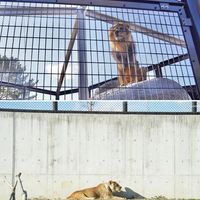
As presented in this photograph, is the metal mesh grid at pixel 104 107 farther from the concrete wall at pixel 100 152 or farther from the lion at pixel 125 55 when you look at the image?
the lion at pixel 125 55

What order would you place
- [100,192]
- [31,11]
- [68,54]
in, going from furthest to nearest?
[31,11]
[68,54]
[100,192]

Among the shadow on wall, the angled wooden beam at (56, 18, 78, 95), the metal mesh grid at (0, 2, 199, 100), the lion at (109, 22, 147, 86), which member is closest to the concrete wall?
the shadow on wall

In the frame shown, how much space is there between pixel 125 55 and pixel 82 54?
215cm

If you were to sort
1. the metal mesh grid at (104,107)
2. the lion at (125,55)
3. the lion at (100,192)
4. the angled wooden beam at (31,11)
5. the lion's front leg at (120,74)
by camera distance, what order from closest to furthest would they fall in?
the lion at (100,192) < the metal mesh grid at (104,107) < the lion's front leg at (120,74) < the lion at (125,55) < the angled wooden beam at (31,11)

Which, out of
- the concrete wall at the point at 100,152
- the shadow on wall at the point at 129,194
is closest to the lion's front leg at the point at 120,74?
the concrete wall at the point at 100,152

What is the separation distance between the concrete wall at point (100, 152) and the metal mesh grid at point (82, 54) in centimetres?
425

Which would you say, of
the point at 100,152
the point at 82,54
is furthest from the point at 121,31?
the point at 100,152

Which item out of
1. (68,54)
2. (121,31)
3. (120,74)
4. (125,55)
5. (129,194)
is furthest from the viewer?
(121,31)

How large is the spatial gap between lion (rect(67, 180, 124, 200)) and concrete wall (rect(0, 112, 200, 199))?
0.62m

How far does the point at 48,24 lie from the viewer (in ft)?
65.9

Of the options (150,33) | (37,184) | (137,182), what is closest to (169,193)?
(137,182)

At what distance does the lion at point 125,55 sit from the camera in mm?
18672

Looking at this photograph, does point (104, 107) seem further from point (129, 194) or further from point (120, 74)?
point (120, 74)

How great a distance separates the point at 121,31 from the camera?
68.2ft
